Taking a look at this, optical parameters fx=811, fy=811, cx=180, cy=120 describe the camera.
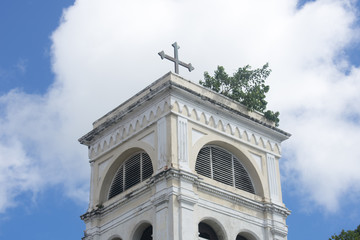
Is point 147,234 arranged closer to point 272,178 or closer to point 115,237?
point 115,237

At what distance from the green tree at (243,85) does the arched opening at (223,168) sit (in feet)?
10.2

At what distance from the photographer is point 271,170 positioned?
1393 inches

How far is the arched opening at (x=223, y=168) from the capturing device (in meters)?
33.2

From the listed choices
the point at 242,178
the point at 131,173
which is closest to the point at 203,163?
the point at 242,178

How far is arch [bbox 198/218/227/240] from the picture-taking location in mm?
31922

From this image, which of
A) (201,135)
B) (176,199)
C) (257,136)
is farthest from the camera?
(257,136)

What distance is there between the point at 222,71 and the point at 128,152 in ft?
20.3

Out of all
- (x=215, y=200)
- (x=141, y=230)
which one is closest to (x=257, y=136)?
(x=215, y=200)

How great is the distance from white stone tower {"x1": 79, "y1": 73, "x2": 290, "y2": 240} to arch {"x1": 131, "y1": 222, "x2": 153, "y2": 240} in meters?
0.04

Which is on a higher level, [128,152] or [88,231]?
[128,152]

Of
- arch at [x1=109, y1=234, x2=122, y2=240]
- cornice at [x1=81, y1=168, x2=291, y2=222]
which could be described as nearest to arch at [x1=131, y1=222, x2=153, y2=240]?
arch at [x1=109, y1=234, x2=122, y2=240]

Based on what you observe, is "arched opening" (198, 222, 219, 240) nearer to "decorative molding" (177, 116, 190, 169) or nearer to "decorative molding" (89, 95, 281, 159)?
"decorative molding" (177, 116, 190, 169)

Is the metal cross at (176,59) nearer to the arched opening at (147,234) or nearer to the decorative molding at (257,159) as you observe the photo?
the decorative molding at (257,159)

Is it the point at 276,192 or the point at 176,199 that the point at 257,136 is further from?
the point at 176,199
